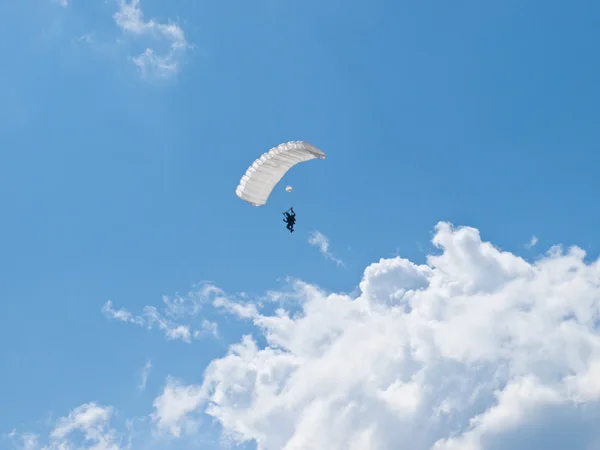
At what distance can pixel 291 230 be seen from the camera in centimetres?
9925

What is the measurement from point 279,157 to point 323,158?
5353mm

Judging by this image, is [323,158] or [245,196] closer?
[323,158]

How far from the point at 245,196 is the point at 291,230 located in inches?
255

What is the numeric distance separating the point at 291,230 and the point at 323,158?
10.5 m

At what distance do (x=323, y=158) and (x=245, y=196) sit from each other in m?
11.5

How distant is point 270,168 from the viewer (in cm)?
9775

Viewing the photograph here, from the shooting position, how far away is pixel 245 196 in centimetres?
9944

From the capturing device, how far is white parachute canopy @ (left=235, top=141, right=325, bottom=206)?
3620 inches

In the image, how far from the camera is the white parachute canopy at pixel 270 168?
302 ft

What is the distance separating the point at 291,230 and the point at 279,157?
29.2 ft

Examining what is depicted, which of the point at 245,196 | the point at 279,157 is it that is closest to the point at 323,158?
the point at 279,157

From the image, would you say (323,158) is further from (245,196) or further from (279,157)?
(245,196)

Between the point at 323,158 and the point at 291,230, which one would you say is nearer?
the point at 323,158
